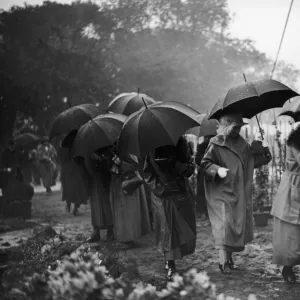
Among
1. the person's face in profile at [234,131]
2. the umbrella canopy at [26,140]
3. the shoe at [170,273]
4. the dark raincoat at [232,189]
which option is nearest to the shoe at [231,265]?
the dark raincoat at [232,189]

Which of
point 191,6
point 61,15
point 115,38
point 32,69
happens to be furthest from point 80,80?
point 191,6

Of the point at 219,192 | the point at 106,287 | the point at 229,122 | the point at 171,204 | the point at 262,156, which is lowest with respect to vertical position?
the point at 106,287

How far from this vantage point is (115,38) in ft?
87.1

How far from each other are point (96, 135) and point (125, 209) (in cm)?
148

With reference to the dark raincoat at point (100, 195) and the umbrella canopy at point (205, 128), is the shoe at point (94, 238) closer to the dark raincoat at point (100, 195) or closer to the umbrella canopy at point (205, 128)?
the dark raincoat at point (100, 195)

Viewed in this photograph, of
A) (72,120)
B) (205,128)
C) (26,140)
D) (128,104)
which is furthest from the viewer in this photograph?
(26,140)

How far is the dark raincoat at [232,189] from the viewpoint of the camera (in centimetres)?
579

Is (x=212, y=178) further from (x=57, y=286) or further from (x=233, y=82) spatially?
(x=233, y=82)

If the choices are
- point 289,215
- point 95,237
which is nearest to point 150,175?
point 289,215

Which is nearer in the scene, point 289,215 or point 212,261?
point 289,215

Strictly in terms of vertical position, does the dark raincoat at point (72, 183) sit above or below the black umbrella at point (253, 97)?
below

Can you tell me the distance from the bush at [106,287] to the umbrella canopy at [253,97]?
3.09 m

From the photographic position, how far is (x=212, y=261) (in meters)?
6.74

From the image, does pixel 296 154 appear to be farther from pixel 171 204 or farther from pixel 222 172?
pixel 171 204
